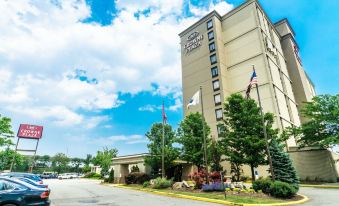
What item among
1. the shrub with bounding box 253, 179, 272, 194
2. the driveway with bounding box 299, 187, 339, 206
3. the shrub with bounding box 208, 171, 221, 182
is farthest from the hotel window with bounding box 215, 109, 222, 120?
the shrub with bounding box 253, 179, 272, 194

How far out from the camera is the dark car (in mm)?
8258

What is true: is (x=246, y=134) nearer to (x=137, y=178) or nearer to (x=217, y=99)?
→ (x=137, y=178)

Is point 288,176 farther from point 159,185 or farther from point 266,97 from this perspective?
point 266,97

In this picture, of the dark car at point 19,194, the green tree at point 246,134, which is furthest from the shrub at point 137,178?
the dark car at point 19,194

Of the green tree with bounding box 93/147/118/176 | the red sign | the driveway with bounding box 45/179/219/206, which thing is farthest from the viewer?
the green tree with bounding box 93/147/118/176

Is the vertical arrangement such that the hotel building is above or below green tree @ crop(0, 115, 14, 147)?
above

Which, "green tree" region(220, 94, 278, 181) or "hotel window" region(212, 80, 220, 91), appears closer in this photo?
"green tree" region(220, 94, 278, 181)

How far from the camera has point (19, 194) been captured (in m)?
8.42

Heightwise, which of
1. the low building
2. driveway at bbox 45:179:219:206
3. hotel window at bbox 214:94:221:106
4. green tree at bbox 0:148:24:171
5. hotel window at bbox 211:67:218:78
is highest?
hotel window at bbox 211:67:218:78

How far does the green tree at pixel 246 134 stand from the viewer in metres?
22.5

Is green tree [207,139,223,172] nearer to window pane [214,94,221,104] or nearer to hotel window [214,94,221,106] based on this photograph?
hotel window [214,94,221,106]

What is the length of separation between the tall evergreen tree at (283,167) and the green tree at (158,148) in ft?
42.8

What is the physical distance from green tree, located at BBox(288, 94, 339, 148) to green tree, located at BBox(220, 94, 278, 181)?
8.02m

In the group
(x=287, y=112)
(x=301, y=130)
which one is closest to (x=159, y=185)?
(x=301, y=130)
